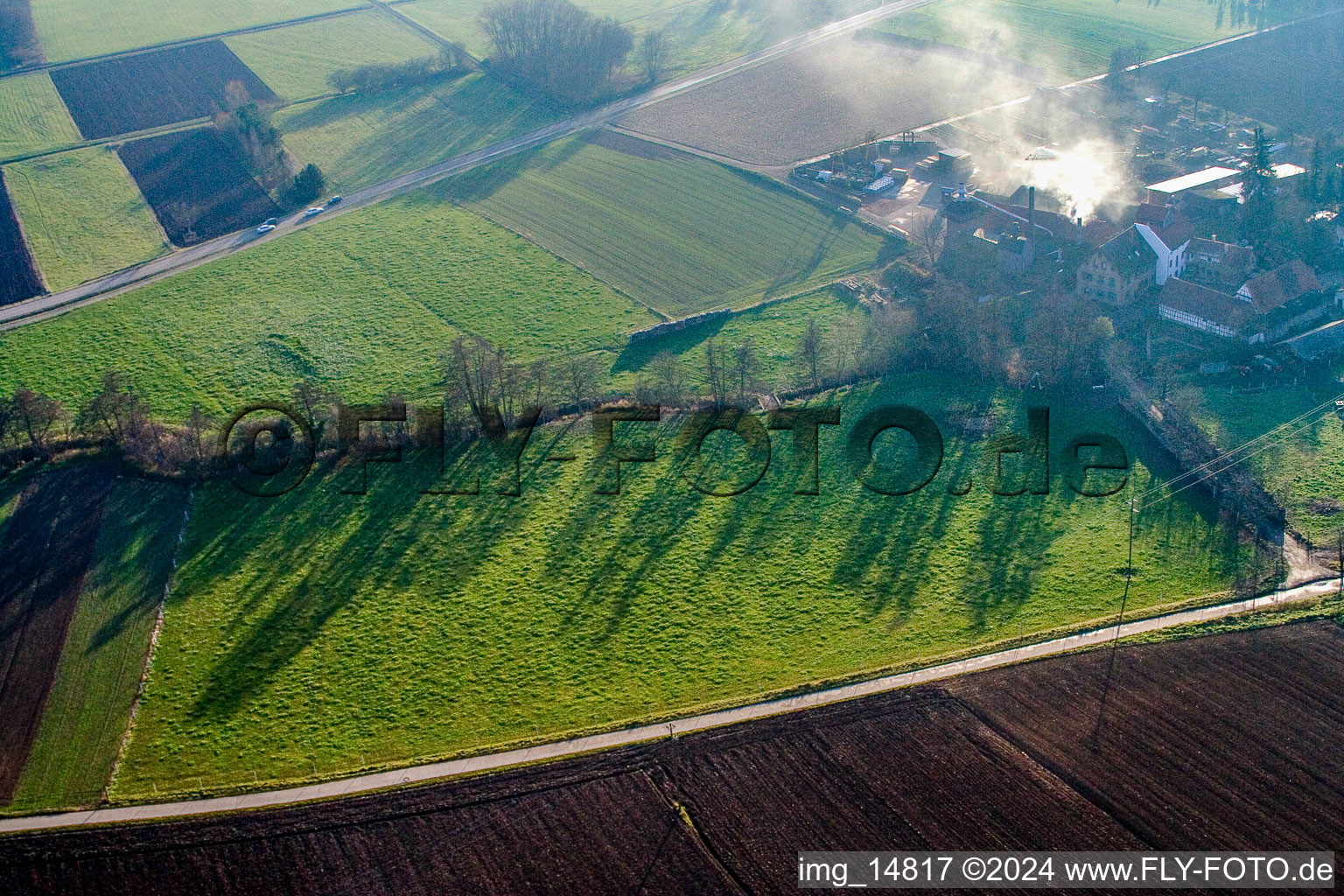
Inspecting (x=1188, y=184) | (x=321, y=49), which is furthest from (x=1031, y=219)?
(x=321, y=49)

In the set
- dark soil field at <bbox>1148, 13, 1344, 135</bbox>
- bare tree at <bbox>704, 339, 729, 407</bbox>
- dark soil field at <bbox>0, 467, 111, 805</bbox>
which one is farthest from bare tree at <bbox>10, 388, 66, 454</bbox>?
dark soil field at <bbox>1148, 13, 1344, 135</bbox>

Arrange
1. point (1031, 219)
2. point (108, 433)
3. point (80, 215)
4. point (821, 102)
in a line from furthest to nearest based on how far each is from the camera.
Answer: point (821, 102)
point (80, 215)
point (1031, 219)
point (108, 433)

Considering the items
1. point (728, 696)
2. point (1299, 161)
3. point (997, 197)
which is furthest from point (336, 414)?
point (1299, 161)

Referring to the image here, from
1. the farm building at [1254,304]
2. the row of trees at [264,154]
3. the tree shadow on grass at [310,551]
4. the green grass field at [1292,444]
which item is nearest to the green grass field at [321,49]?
the row of trees at [264,154]

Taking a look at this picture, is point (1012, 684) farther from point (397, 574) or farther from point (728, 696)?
point (397, 574)

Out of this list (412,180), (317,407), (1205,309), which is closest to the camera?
(317,407)

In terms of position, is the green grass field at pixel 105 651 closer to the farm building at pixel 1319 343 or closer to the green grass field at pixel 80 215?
the green grass field at pixel 80 215

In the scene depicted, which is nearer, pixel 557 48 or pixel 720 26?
pixel 557 48

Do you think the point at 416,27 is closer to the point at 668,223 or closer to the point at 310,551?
the point at 668,223
